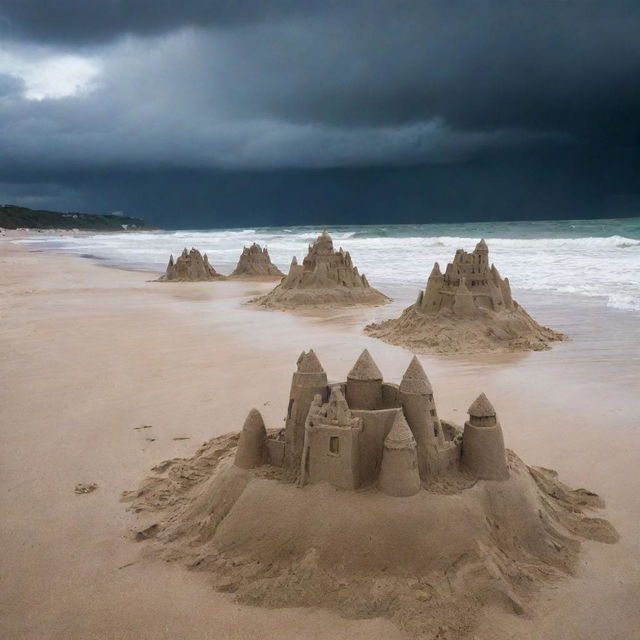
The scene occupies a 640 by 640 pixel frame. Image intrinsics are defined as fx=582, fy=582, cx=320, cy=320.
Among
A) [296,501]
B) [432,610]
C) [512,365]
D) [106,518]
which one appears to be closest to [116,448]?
[106,518]

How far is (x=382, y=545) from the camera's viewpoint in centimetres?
426

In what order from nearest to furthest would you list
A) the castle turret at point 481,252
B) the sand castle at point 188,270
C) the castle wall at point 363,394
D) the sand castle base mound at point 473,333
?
the castle wall at point 363,394
the sand castle base mound at point 473,333
the castle turret at point 481,252
the sand castle at point 188,270

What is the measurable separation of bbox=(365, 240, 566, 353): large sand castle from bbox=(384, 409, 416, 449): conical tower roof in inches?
290

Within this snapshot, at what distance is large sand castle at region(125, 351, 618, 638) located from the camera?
162 inches

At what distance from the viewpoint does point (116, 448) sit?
6.81m

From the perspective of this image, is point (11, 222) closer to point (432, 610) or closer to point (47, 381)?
point (47, 381)

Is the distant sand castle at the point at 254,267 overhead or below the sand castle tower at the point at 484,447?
below

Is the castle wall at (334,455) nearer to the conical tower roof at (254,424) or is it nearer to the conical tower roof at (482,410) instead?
the conical tower roof at (254,424)

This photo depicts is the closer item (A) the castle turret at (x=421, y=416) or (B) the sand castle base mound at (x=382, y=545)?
(B) the sand castle base mound at (x=382, y=545)

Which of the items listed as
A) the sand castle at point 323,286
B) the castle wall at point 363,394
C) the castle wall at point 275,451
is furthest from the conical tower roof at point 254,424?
the sand castle at point 323,286

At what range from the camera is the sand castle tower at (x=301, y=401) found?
4965 mm

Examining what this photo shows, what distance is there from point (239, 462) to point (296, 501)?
76cm

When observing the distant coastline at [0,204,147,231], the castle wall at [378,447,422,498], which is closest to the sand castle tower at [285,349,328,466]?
the castle wall at [378,447,422,498]

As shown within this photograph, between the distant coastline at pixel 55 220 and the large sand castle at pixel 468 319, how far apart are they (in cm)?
9744
